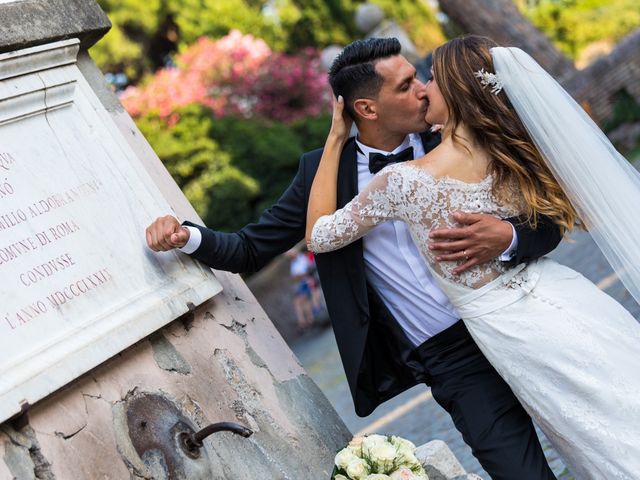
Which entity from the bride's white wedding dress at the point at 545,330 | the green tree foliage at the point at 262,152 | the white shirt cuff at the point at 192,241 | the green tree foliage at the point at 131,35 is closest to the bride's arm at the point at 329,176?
the bride's white wedding dress at the point at 545,330

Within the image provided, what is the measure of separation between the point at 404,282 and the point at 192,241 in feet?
2.48

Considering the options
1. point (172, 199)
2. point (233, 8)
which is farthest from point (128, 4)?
point (172, 199)

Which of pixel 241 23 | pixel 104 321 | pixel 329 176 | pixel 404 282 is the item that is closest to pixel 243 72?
pixel 241 23

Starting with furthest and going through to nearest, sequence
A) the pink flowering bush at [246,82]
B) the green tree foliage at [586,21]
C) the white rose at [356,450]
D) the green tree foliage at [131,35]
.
→ the green tree foliage at [586,21]
the green tree foliage at [131,35]
the pink flowering bush at [246,82]
the white rose at [356,450]

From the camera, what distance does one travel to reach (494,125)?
10.2 ft

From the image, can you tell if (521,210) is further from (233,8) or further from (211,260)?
(233,8)

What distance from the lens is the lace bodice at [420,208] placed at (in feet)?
10.1

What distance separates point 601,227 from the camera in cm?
326

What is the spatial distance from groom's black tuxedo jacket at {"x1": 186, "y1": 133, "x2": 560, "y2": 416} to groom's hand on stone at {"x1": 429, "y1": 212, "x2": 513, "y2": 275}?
36 centimetres

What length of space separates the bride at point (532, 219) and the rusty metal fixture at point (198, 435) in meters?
0.80

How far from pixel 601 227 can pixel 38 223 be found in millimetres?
1843

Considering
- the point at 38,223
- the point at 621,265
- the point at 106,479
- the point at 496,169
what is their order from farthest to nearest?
the point at 621,265
the point at 496,169
the point at 38,223
the point at 106,479

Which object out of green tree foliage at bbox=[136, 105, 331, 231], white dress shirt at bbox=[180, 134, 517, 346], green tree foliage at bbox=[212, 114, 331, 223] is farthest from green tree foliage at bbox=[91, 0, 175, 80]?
white dress shirt at bbox=[180, 134, 517, 346]

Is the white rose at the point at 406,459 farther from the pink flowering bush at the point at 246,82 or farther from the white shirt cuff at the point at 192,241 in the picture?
the pink flowering bush at the point at 246,82
